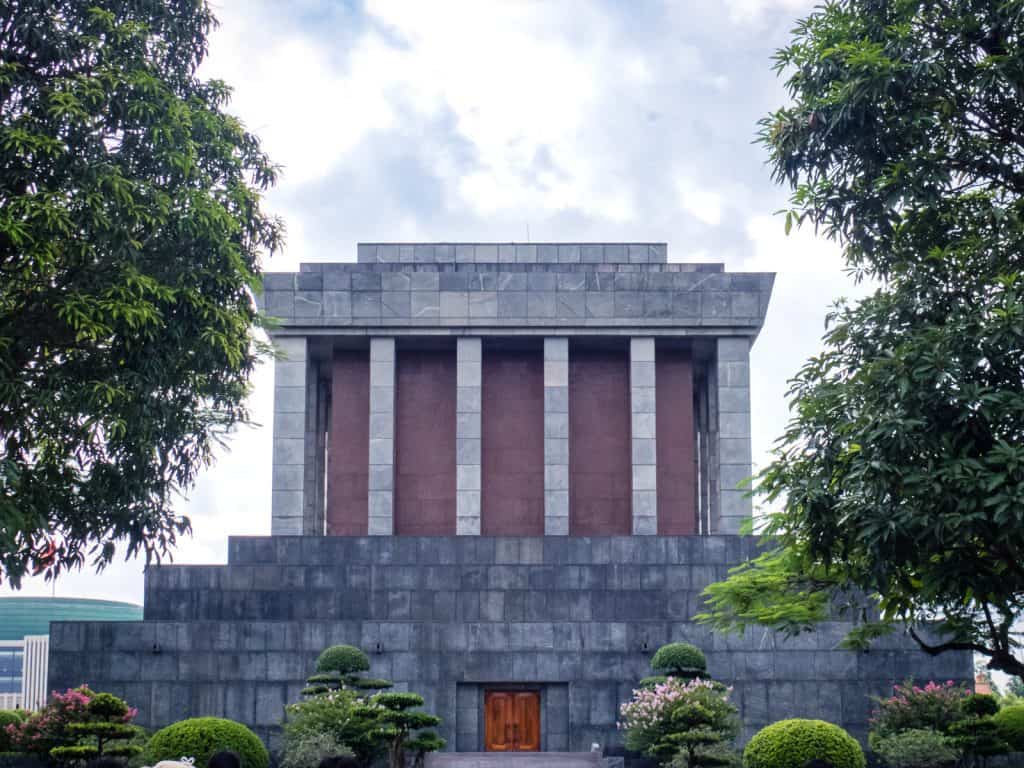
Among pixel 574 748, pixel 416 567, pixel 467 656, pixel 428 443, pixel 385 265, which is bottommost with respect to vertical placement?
pixel 574 748

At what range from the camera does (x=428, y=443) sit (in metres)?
34.8

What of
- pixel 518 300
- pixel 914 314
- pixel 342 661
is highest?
pixel 518 300

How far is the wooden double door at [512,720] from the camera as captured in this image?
27.4m

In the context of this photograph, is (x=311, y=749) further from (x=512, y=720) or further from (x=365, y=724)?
(x=512, y=720)

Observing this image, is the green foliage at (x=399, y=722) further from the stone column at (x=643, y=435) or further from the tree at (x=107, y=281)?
the stone column at (x=643, y=435)

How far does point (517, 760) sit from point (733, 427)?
471 inches

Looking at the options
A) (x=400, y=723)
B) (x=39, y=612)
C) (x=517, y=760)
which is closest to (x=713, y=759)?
(x=517, y=760)

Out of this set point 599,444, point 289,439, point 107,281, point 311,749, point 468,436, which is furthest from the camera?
point 599,444

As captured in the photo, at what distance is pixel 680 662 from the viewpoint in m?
24.8

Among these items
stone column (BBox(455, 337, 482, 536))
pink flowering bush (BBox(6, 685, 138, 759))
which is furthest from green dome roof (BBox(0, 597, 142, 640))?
pink flowering bush (BBox(6, 685, 138, 759))

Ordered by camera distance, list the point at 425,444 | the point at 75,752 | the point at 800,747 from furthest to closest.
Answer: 1. the point at 425,444
2. the point at 800,747
3. the point at 75,752

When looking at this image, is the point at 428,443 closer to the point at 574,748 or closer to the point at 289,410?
the point at 289,410

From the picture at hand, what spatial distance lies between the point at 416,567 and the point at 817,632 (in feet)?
27.9

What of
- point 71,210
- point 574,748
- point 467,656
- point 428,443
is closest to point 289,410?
point 428,443
